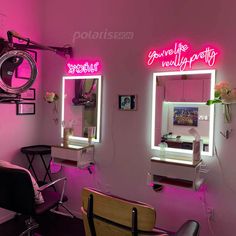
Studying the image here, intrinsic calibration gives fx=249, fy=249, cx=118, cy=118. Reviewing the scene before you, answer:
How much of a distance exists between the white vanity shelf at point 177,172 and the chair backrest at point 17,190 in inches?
47.4

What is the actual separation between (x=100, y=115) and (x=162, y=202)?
1.26m

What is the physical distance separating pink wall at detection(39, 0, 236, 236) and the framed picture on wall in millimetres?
225

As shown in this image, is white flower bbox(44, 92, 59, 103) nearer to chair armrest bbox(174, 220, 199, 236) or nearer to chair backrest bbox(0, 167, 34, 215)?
chair backrest bbox(0, 167, 34, 215)

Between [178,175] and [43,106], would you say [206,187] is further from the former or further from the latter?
[43,106]

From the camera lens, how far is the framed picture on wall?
2.54 m

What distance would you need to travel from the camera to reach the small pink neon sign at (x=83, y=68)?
3155mm

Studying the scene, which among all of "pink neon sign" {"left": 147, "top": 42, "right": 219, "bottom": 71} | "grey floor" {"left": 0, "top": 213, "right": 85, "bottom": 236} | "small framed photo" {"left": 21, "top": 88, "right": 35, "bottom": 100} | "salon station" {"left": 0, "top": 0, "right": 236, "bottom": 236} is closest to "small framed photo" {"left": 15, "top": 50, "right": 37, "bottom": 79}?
"salon station" {"left": 0, "top": 0, "right": 236, "bottom": 236}

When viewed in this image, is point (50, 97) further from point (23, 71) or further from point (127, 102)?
point (127, 102)

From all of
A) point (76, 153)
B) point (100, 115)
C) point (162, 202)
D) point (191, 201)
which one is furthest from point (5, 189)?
point (191, 201)

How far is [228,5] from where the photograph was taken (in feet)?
7.69

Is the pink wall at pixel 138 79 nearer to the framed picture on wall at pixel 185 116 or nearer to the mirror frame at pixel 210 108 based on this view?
the mirror frame at pixel 210 108

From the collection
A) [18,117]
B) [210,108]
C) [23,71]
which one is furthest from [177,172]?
[23,71]

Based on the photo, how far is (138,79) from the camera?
2.85 m

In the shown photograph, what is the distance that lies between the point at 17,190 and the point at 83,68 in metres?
1.67
